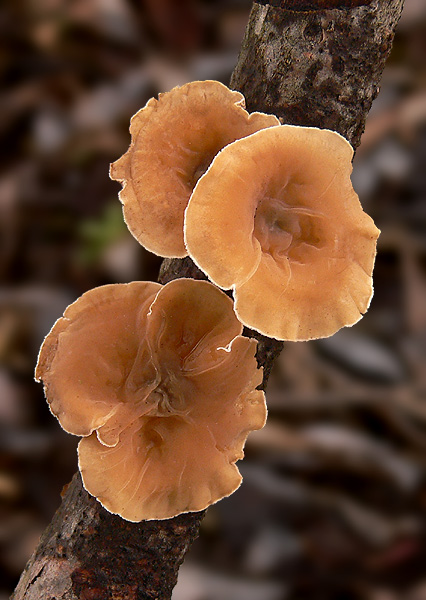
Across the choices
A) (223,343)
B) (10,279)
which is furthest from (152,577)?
(10,279)

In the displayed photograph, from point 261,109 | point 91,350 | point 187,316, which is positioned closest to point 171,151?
point 261,109

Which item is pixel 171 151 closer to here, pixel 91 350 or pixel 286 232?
pixel 286 232

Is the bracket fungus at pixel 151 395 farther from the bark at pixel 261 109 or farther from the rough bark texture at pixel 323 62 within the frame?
the rough bark texture at pixel 323 62

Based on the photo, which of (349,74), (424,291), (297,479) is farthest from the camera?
(424,291)

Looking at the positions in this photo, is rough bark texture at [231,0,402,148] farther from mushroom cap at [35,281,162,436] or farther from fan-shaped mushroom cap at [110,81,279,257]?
mushroom cap at [35,281,162,436]

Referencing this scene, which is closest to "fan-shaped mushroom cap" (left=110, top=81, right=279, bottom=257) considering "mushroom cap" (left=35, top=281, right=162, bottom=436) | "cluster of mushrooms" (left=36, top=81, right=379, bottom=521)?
"cluster of mushrooms" (left=36, top=81, right=379, bottom=521)

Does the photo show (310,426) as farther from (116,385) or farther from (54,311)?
(116,385)

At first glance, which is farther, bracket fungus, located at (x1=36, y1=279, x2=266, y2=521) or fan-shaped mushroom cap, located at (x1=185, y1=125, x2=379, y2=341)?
bracket fungus, located at (x1=36, y1=279, x2=266, y2=521)
